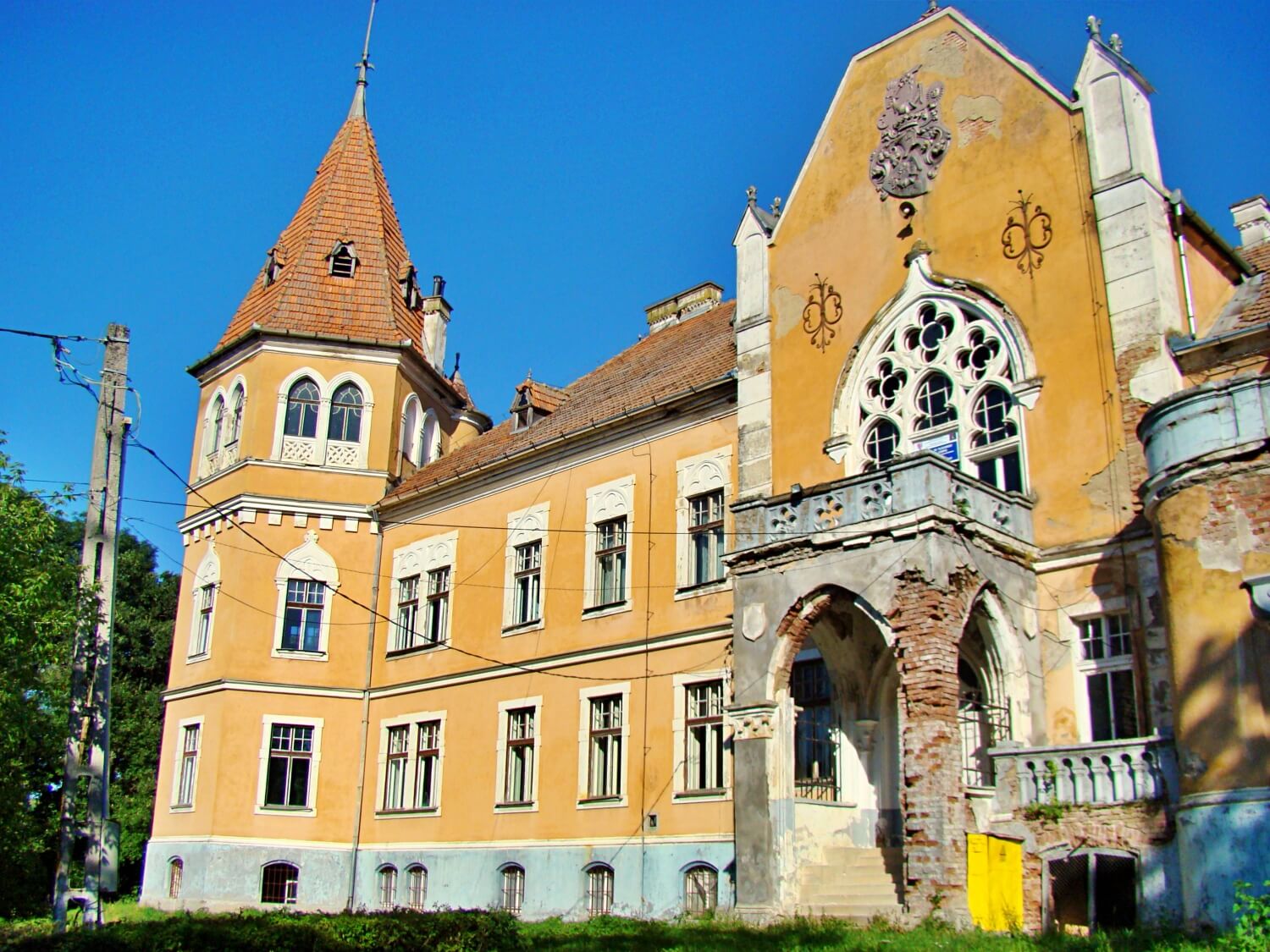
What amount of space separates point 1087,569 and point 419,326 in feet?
69.5

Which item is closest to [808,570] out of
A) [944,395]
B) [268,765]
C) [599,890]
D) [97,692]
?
[944,395]

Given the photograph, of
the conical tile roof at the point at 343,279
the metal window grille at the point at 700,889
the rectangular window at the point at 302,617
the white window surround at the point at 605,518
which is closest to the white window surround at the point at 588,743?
the white window surround at the point at 605,518

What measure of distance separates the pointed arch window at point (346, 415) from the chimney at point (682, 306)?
7512mm

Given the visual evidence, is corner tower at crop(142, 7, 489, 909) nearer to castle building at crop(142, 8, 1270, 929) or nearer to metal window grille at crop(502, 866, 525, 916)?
castle building at crop(142, 8, 1270, 929)

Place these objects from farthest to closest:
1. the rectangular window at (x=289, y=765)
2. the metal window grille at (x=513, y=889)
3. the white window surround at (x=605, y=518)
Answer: the rectangular window at (x=289, y=765), the metal window grille at (x=513, y=889), the white window surround at (x=605, y=518)

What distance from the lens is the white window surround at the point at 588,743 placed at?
2317 cm

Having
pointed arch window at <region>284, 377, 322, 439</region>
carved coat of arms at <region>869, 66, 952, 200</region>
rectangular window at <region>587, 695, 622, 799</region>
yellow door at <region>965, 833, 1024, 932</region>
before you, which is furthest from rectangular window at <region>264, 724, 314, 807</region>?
yellow door at <region>965, 833, 1024, 932</region>

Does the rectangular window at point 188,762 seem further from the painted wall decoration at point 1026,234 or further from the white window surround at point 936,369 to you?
the painted wall decoration at point 1026,234

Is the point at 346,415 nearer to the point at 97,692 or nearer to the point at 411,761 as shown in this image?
the point at 411,761

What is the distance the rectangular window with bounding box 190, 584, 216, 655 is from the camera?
30.3 m

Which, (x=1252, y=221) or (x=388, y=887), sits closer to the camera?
(x=1252, y=221)

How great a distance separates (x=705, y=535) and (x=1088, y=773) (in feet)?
30.3

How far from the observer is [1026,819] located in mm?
15648

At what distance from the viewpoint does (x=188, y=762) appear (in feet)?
97.4
